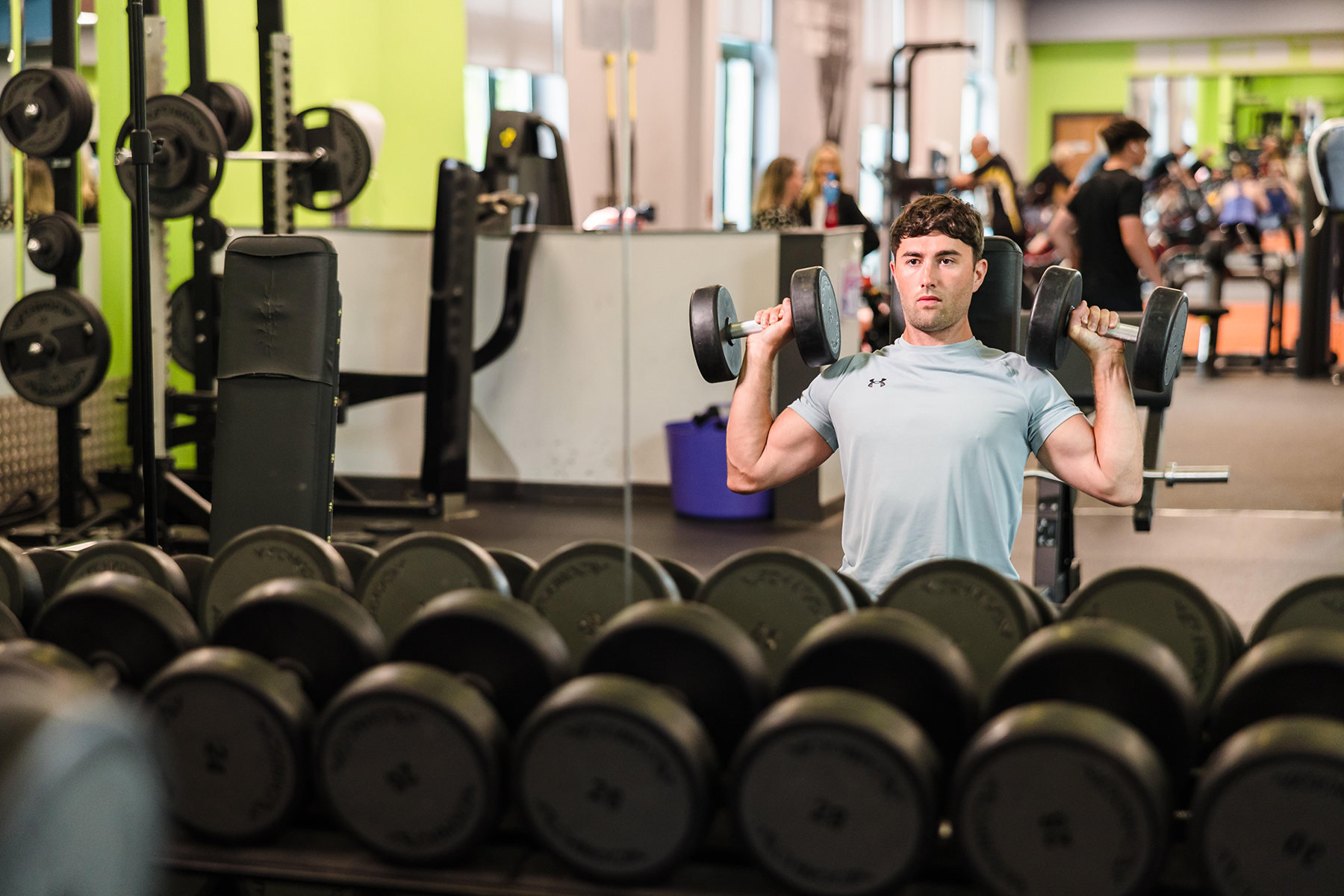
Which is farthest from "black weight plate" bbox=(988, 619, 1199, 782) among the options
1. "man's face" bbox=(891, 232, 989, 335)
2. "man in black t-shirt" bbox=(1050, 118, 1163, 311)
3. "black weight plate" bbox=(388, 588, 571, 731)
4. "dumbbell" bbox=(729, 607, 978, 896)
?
"man in black t-shirt" bbox=(1050, 118, 1163, 311)

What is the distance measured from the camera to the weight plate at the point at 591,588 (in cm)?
144

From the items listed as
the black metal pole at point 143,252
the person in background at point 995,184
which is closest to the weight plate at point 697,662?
the black metal pole at point 143,252

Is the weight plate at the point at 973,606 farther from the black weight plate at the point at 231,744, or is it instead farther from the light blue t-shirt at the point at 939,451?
the black weight plate at the point at 231,744

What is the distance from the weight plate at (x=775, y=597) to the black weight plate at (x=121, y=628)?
20.6 inches

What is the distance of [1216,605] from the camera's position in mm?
1377

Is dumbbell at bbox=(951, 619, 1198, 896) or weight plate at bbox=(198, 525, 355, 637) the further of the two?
weight plate at bbox=(198, 525, 355, 637)

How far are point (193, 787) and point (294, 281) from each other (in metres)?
1.42

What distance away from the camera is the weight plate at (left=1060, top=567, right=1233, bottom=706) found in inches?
52.5

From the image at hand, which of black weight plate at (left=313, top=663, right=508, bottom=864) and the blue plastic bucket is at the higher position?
black weight plate at (left=313, top=663, right=508, bottom=864)

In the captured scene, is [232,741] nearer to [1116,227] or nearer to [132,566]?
[132,566]

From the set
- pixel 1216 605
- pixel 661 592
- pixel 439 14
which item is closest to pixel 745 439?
pixel 661 592

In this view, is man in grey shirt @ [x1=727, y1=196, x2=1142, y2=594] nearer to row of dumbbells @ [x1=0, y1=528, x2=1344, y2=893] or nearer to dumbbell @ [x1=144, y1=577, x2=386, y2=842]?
row of dumbbells @ [x1=0, y1=528, x2=1344, y2=893]

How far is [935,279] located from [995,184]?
570 cm

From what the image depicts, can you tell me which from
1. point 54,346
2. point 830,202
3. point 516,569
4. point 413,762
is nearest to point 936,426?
point 516,569
